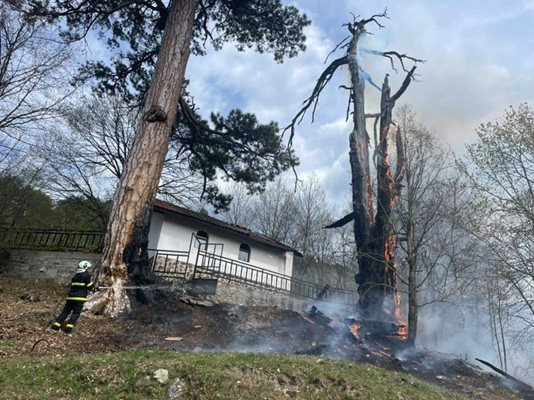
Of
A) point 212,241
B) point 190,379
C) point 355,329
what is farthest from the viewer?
point 212,241

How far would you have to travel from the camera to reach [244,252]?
2020 centimetres

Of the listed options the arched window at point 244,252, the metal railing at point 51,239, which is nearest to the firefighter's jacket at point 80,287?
the metal railing at point 51,239

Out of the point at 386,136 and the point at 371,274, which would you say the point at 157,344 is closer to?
the point at 371,274

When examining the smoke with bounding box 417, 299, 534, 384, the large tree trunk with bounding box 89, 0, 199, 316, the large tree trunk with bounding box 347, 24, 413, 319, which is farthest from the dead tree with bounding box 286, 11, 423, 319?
the large tree trunk with bounding box 89, 0, 199, 316

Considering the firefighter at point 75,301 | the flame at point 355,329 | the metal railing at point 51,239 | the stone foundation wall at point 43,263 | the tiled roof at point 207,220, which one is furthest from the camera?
the tiled roof at point 207,220

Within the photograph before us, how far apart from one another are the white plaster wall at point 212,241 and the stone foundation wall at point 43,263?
11.1 feet

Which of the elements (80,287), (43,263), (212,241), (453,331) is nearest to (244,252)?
(212,241)

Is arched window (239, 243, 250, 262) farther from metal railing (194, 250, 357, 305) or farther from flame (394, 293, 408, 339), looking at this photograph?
flame (394, 293, 408, 339)

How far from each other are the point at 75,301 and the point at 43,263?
9.04m

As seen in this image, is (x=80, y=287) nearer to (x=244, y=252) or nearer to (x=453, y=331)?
(x=244, y=252)

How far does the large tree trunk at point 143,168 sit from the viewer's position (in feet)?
28.1

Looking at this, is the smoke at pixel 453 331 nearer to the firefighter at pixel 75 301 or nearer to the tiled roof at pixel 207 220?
the tiled roof at pixel 207 220

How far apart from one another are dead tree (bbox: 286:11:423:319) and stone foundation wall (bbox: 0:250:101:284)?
9.95 meters

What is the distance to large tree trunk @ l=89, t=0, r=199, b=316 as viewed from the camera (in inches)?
337
